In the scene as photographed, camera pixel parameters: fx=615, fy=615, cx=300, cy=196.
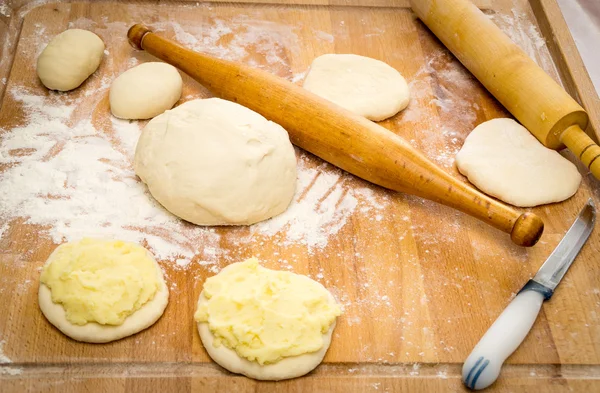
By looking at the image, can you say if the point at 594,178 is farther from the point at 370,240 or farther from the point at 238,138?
the point at 238,138

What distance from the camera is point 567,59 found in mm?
2254

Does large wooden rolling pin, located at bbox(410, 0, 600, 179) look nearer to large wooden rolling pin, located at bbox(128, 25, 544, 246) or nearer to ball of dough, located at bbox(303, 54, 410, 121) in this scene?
ball of dough, located at bbox(303, 54, 410, 121)

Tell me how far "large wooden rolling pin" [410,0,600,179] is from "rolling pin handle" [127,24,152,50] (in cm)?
102

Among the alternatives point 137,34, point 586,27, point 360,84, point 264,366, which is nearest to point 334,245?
point 264,366

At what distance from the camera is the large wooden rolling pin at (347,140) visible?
168 centimetres

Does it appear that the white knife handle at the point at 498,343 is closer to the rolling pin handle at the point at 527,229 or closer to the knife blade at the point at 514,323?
the knife blade at the point at 514,323

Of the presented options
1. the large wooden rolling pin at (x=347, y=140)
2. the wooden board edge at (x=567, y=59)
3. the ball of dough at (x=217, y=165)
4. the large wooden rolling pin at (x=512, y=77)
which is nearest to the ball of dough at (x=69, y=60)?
the large wooden rolling pin at (x=347, y=140)

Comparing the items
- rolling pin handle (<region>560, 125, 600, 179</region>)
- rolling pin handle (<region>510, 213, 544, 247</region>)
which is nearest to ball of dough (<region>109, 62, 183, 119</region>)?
rolling pin handle (<region>510, 213, 544, 247</region>)

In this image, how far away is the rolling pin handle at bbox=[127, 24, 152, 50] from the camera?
83.7 inches

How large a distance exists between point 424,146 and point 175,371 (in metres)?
1.06

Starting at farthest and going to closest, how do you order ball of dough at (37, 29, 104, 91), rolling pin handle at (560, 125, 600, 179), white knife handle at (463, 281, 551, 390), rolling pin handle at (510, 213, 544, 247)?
ball of dough at (37, 29, 104, 91), rolling pin handle at (560, 125, 600, 179), rolling pin handle at (510, 213, 544, 247), white knife handle at (463, 281, 551, 390)

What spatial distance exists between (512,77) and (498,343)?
0.99 m

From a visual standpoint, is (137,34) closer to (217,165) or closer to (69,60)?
(69,60)

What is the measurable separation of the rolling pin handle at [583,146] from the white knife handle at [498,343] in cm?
56
